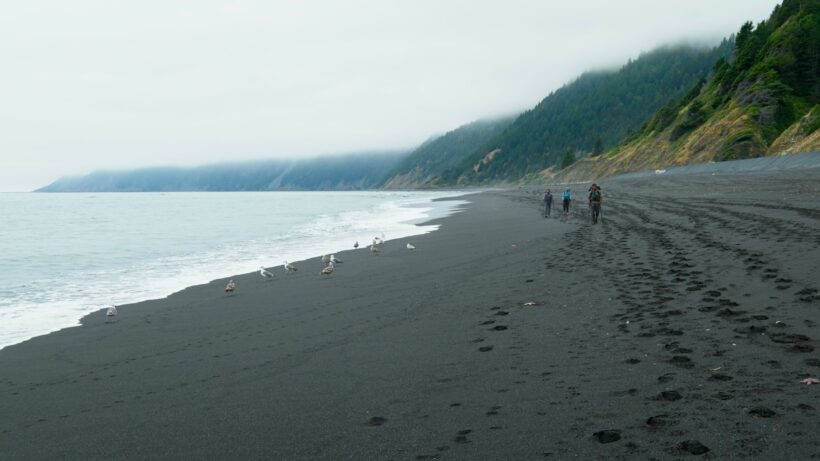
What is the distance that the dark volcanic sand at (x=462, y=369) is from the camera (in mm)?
4855

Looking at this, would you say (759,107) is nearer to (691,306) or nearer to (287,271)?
(287,271)

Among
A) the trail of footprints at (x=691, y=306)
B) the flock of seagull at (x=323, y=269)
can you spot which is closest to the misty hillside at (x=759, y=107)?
the trail of footprints at (x=691, y=306)

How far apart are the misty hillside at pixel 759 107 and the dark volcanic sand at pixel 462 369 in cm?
4749

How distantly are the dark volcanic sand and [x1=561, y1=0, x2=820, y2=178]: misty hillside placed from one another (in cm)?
4749

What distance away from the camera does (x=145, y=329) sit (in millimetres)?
10969

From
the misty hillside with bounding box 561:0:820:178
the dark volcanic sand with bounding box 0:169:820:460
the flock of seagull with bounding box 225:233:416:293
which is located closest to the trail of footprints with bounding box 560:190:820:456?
the dark volcanic sand with bounding box 0:169:820:460

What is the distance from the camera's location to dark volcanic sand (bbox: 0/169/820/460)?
15.9 ft

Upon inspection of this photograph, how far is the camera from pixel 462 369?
6.93 m

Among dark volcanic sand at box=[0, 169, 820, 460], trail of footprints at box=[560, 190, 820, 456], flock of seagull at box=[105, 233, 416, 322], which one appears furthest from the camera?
flock of seagull at box=[105, 233, 416, 322]

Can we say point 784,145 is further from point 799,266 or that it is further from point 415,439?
point 415,439

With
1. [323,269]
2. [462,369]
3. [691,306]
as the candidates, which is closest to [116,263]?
[323,269]

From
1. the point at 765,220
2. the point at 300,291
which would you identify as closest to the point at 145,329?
the point at 300,291

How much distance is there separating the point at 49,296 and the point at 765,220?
73.6 ft

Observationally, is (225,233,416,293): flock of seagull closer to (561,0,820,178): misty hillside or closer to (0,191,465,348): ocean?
(0,191,465,348): ocean
